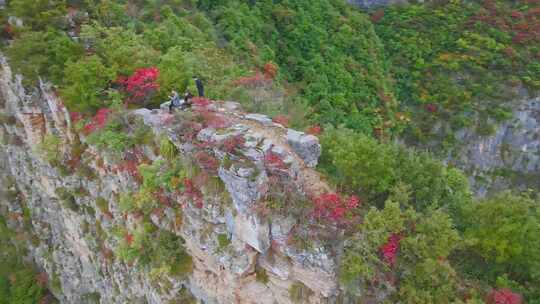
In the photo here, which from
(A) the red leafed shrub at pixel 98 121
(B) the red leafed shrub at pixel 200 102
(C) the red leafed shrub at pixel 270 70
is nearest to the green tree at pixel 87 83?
(A) the red leafed shrub at pixel 98 121

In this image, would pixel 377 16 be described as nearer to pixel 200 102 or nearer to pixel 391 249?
pixel 200 102

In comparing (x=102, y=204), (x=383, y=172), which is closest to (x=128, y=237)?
(x=102, y=204)

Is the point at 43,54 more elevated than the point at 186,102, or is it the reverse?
the point at 186,102

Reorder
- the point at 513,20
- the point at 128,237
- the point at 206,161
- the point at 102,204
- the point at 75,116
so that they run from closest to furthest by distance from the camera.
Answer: the point at 206,161
the point at 128,237
the point at 75,116
the point at 102,204
the point at 513,20

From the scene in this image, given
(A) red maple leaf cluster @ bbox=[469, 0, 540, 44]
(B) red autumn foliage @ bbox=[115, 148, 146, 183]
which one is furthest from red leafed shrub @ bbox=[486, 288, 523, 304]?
(A) red maple leaf cluster @ bbox=[469, 0, 540, 44]

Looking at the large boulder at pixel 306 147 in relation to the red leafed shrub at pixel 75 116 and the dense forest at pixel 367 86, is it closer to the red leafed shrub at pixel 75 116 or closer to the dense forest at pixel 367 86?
the dense forest at pixel 367 86

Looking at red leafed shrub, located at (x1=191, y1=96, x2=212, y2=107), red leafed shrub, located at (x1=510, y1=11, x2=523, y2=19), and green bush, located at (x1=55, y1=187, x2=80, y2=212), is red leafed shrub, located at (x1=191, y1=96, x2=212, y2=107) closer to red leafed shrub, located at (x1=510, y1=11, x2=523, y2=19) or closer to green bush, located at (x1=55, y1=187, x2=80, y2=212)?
green bush, located at (x1=55, y1=187, x2=80, y2=212)
